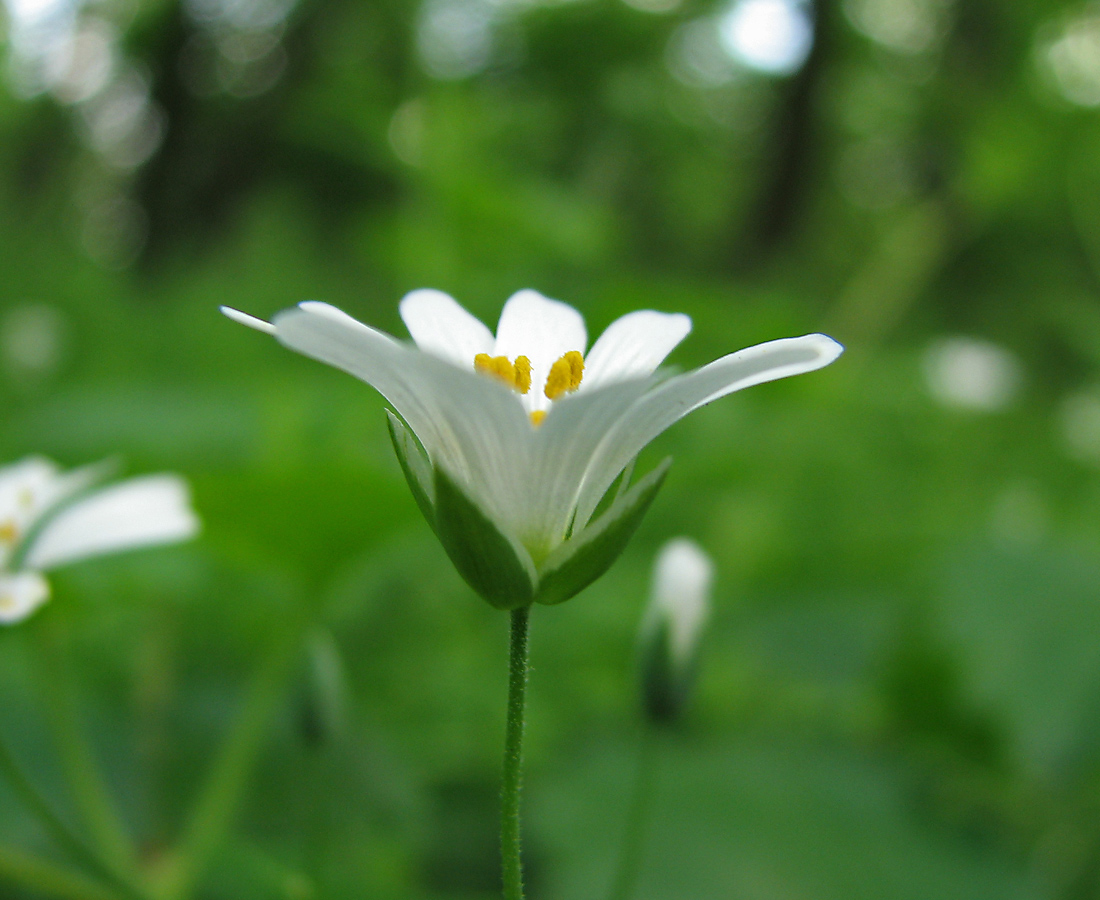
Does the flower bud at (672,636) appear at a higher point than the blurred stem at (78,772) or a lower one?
higher

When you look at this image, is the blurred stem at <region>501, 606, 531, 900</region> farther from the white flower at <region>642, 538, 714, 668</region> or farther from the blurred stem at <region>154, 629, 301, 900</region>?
the blurred stem at <region>154, 629, 301, 900</region>

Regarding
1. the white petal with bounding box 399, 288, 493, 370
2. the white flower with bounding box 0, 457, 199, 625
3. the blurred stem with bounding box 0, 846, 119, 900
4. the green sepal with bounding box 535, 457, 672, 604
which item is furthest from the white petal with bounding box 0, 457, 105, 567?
the green sepal with bounding box 535, 457, 672, 604

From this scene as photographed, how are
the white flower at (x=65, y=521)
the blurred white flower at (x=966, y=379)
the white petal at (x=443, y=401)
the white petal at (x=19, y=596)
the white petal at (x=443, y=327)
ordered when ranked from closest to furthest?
1. the white petal at (x=443, y=401)
2. the white petal at (x=443, y=327)
3. the white petal at (x=19, y=596)
4. the white flower at (x=65, y=521)
5. the blurred white flower at (x=966, y=379)

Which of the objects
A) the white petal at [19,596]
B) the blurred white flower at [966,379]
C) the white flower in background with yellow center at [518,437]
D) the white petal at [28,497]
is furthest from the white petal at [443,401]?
the blurred white flower at [966,379]

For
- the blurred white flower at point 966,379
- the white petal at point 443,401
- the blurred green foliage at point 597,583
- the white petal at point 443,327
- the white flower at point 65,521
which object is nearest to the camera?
the white petal at point 443,401

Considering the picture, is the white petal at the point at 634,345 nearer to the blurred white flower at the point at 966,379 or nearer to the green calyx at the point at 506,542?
the green calyx at the point at 506,542

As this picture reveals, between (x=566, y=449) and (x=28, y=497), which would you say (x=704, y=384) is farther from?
(x=28, y=497)
